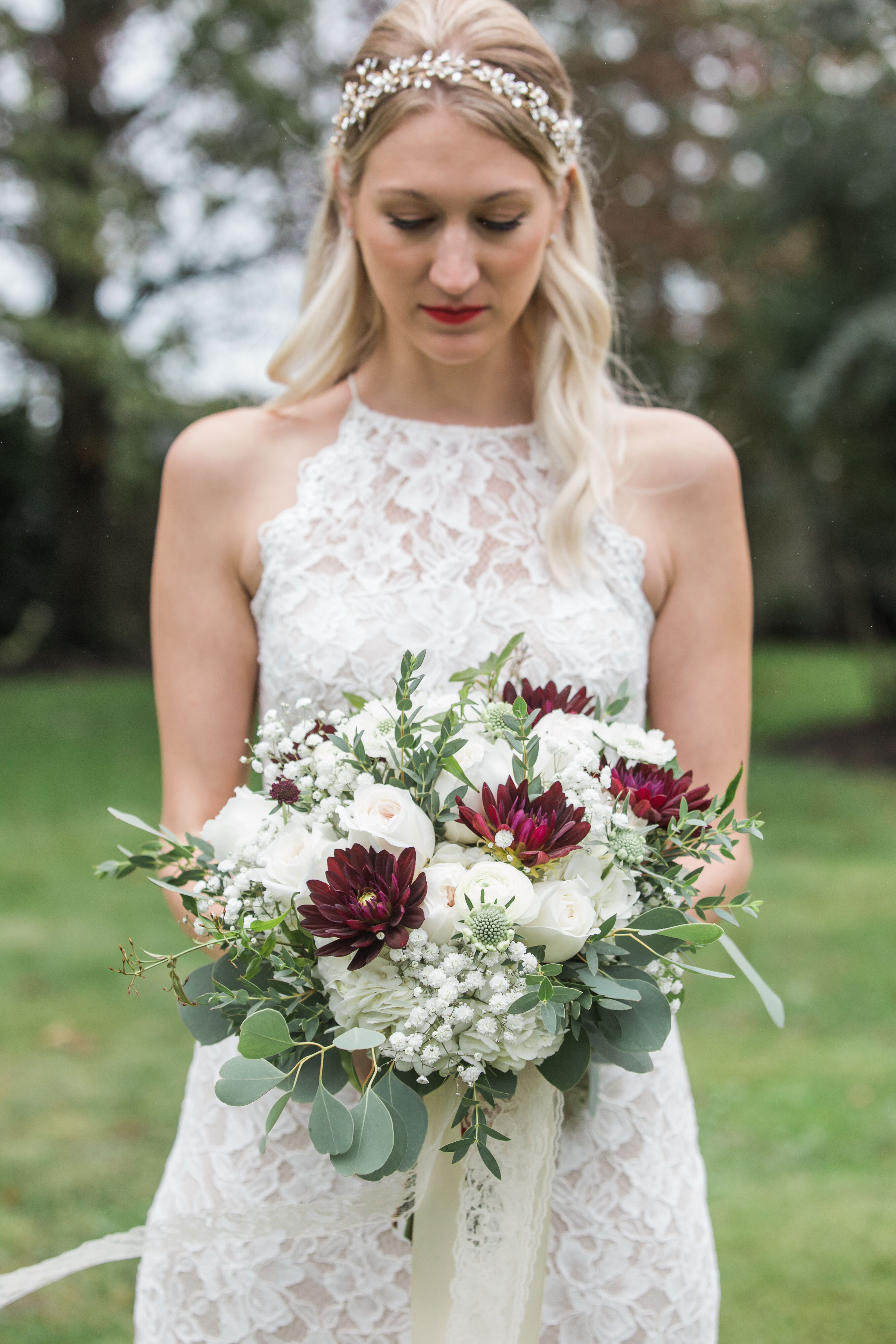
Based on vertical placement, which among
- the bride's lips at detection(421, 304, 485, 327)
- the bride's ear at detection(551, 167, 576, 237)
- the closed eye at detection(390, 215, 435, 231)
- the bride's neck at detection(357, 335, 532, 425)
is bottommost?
the bride's neck at detection(357, 335, 532, 425)

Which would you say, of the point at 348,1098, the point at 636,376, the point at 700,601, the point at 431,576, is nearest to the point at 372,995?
the point at 348,1098

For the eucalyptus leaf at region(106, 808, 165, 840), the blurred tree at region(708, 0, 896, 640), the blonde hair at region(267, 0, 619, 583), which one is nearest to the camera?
the eucalyptus leaf at region(106, 808, 165, 840)

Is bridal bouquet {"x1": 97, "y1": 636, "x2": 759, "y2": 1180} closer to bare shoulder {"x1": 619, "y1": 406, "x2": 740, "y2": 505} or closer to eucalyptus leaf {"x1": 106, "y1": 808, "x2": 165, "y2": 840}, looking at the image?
eucalyptus leaf {"x1": 106, "y1": 808, "x2": 165, "y2": 840}

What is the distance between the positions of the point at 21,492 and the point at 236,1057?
1504cm

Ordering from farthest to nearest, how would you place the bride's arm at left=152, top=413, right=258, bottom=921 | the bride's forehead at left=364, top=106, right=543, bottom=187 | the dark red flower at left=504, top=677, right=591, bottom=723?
the bride's arm at left=152, top=413, right=258, bottom=921, the bride's forehead at left=364, top=106, right=543, bottom=187, the dark red flower at left=504, top=677, right=591, bottom=723

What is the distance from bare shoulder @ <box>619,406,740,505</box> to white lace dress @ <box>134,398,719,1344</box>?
13cm

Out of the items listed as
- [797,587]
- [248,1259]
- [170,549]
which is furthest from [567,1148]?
[797,587]

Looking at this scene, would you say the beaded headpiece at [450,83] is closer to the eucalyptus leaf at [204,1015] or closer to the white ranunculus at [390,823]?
the white ranunculus at [390,823]

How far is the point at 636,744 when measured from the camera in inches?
69.7

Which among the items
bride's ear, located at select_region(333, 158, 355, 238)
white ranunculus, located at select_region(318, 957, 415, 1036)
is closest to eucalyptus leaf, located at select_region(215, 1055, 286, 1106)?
white ranunculus, located at select_region(318, 957, 415, 1036)

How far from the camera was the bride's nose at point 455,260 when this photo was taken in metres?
2.19

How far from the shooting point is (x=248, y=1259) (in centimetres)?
219

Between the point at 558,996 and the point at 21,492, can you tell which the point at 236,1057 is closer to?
the point at 558,996

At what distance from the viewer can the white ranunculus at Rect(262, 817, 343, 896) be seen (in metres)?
1.60
